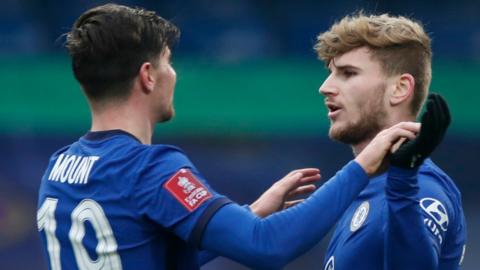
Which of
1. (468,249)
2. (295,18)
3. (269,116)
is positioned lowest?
(468,249)

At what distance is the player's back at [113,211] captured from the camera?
352 cm

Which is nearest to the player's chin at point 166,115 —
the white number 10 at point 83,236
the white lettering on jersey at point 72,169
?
the white lettering on jersey at point 72,169

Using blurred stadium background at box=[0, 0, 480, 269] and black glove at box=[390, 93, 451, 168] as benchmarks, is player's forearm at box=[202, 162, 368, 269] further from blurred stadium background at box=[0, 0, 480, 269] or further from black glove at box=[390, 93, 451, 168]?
blurred stadium background at box=[0, 0, 480, 269]

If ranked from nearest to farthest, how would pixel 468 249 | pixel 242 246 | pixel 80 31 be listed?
1. pixel 242 246
2. pixel 80 31
3. pixel 468 249

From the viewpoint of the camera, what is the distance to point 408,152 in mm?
3508

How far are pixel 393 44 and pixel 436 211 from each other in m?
0.66

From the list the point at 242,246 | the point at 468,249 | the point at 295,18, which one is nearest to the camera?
the point at 242,246

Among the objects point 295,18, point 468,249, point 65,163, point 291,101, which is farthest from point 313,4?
point 65,163

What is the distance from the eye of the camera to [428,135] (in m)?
3.44

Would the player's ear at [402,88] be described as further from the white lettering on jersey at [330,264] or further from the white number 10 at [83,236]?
the white number 10 at [83,236]

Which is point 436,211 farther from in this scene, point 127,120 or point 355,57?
point 127,120

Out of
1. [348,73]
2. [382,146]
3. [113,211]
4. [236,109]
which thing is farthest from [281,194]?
[236,109]

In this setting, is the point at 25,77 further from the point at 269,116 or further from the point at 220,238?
the point at 220,238

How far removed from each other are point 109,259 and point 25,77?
8.56 meters
